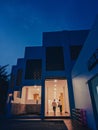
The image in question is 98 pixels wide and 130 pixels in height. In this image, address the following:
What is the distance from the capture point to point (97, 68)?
3805 millimetres

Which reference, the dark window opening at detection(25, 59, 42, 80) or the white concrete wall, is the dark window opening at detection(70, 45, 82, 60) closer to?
the dark window opening at detection(25, 59, 42, 80)

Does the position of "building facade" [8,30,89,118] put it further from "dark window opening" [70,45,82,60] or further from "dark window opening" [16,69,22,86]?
"dark window opening" [16,69,22,86]

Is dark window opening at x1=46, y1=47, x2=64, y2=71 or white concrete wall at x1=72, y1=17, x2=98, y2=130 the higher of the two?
dark window opening at x1=46, y1=47, x2=64, y2=71

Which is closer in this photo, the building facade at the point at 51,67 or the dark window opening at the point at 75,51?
the building facade at the point at 51,67

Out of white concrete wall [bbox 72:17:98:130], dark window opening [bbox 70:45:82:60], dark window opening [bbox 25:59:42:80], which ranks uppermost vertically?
dark window opening [bbox 70:45:82:60]

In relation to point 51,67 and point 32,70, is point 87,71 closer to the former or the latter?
point 51,67

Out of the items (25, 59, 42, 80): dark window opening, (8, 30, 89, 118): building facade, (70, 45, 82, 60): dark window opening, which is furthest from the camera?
(25, 59, 42, 80): dark window opening

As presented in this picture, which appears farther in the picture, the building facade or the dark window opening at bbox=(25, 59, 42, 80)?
the dark window opening at bbox=(25, 59, 42, 80)

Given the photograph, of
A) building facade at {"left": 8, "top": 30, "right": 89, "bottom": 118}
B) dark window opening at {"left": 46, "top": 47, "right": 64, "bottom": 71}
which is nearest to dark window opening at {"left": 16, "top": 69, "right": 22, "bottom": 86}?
building facade at {"left": 8, "top": 30, "right": 89, "bottom": 118}

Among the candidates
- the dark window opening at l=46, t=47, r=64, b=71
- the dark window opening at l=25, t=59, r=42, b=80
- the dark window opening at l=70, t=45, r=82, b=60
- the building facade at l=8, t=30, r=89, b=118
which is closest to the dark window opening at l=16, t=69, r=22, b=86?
the building facade at l=8, t=30, r=89, b=118

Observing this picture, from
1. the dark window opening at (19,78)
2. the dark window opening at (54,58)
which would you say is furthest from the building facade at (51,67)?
the dark window opening at (19,78)

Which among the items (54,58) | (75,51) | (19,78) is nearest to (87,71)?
(54,58)

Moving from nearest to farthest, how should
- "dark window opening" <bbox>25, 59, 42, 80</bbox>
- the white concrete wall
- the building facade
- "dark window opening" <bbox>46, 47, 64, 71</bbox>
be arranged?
1. the white concrete wall
2. the building facade
3. "dark window opening" <bbox>46, 47, 64, 71</bbox>
4. "dark window opening" <bbox>25, 59, 42, 80</bbox>

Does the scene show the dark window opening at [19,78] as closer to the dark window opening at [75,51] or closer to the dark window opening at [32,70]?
the dark window opening at [32,70]
